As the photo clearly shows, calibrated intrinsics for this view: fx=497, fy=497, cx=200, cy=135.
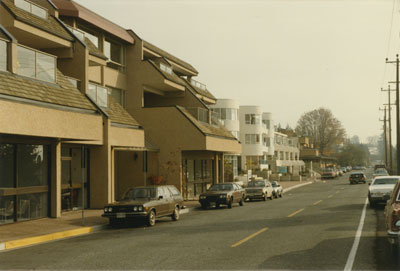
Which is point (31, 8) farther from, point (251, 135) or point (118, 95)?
point (251, 135)

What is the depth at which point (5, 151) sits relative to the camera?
724 inches

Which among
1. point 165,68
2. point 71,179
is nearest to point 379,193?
point 71,179

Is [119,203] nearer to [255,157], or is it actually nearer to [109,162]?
[109,162]

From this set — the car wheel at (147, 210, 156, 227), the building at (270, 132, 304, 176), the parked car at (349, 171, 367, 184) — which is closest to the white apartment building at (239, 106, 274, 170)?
the building at (270, 132, 304, 176)

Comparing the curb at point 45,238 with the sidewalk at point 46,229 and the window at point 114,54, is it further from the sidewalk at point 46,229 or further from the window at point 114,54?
the window at point 114,54

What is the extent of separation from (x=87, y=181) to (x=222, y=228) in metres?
10.9

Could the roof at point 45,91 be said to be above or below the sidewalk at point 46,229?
above

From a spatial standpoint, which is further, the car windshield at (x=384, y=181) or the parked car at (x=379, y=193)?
the car windshield at (x=384, y=181)

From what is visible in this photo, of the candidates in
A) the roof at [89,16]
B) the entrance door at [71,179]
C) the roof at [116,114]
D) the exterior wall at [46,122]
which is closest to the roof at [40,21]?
the roof at [89,16]

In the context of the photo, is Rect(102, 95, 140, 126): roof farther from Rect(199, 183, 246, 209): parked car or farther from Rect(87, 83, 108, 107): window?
Rect(199, 183, 246, 209): parked car

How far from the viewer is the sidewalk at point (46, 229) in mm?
13984

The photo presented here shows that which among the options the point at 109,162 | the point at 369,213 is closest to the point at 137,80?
the point at 109,162

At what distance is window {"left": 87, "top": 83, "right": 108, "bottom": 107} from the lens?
23.4 metres

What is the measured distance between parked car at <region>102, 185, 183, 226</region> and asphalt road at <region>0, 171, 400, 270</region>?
55 cm
